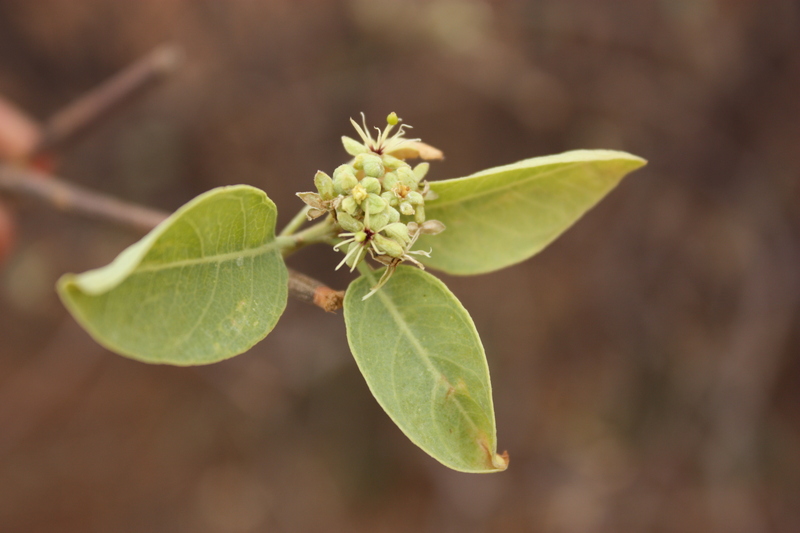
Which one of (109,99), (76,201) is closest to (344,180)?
(76,201)

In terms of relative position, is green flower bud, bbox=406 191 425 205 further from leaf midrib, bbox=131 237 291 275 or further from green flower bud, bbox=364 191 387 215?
leaf midrib, bbox=131 237 291 275

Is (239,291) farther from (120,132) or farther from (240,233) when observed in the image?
(120,132)

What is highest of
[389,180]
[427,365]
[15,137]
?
[389,180]

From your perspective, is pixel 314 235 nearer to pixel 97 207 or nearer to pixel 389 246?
pixel 389 246

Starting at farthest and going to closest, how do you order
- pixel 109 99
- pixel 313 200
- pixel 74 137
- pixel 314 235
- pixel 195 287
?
pixel 74 137
pixel 109 99
pixel 314 235
pixel 313 200
pixel 195 287

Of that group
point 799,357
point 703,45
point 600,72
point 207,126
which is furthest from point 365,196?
point 799,357

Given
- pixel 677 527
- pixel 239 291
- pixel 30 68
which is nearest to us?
pixel 239 291

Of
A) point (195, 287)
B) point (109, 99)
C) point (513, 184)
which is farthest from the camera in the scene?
point (109, 99)
